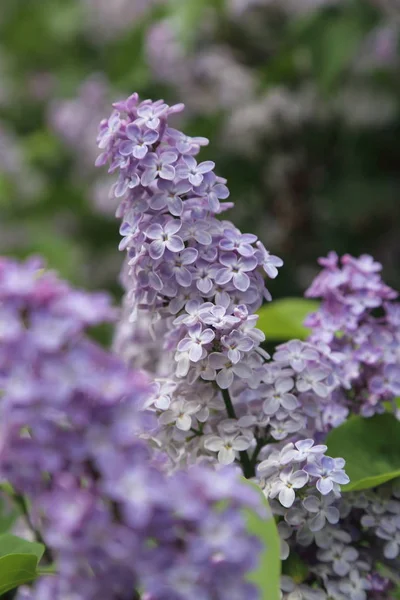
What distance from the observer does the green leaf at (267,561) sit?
46 centimetres

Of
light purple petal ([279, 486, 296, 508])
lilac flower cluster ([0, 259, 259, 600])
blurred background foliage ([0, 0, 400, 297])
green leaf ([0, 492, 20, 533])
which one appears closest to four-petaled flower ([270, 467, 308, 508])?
light purple petal ([279, 486, 296, 508])

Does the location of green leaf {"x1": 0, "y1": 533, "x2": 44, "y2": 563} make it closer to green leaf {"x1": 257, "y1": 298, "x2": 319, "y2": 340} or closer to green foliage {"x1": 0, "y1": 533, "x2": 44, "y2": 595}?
green foliage {"x1": 0, "y1": 533, "x2": 44, "y2": 595}

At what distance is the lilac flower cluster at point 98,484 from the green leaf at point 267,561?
5cm

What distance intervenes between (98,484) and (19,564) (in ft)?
0.46

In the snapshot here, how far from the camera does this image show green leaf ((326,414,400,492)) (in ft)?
2.08

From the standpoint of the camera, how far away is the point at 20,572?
52 cm

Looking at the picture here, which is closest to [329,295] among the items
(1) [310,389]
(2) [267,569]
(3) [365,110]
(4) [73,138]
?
(1) [310,389]

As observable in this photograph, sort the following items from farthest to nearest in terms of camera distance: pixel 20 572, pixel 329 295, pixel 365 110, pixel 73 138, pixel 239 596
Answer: pixel 73 138 → pixel 365 110 → pixel 329 295 → pixel 20 572 → pixel 239 596

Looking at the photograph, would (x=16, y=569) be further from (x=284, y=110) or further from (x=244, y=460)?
(x=284, y=110)

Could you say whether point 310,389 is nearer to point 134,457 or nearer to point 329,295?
point 329,295

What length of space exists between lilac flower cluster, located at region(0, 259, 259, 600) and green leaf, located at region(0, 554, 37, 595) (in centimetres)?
8

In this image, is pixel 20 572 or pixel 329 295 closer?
pixel 20 572

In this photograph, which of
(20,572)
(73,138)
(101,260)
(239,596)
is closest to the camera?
(239,596)

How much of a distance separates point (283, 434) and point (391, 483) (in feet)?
0.32
